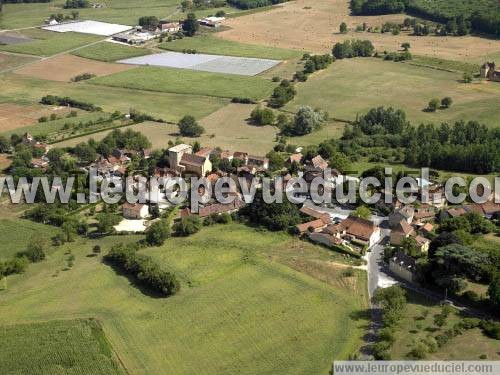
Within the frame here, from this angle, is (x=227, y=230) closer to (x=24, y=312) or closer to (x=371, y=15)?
(x=24, y=312)

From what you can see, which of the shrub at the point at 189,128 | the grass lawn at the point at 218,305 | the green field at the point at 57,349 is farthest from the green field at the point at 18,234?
the shrub at the point at 189,128

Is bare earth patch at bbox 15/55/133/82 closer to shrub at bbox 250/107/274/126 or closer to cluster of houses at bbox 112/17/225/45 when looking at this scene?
cluster of houses at bbox 112/17/225/45

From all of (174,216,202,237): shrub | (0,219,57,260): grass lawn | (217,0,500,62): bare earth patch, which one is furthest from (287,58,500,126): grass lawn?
(0,219,57,260): grass lawn

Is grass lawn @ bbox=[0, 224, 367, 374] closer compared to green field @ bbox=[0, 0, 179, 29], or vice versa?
grass lawn @ bbox=[0, 224, 367, 374]

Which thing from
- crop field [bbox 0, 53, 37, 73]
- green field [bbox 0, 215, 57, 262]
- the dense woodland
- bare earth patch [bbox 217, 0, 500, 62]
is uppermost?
the dense woodland

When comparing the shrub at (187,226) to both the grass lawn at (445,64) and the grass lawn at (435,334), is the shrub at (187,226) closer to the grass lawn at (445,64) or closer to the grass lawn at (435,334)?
the grass lawn at (435,334)

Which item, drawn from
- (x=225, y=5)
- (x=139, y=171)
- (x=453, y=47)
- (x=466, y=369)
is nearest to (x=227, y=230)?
(x=139, y=171)
